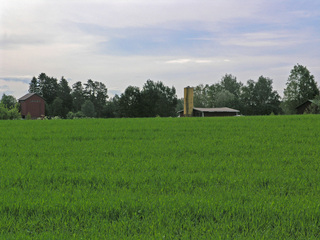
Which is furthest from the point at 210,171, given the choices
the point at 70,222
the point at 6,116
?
the point at 6,116

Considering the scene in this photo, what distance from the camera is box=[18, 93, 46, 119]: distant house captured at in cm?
9100

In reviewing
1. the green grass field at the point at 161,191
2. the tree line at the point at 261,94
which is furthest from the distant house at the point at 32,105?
the green grass field at the point at 161,191

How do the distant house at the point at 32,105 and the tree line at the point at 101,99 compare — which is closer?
the tree line at the point at 101,99

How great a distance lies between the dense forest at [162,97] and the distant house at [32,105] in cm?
554

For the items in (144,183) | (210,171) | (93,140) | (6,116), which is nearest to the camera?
(144,183)

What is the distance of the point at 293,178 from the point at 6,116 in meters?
36.2

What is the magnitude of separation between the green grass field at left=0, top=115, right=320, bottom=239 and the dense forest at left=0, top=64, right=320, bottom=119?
56.0 meters

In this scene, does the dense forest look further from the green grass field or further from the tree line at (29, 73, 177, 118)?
the green grass field

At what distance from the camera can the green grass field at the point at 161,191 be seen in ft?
13.7

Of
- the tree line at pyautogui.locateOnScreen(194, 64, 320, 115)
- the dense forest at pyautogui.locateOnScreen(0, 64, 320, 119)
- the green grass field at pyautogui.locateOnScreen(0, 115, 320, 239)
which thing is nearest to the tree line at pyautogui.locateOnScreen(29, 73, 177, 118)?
the dense forest at pyautogui.locateOnScreen(0, 64, 320, 119)

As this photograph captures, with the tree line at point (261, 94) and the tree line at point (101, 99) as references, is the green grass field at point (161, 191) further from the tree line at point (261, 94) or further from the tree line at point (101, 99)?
the tree line at point (261, 94)

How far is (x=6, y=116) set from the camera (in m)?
36.1

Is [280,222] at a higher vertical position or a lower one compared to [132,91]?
lower

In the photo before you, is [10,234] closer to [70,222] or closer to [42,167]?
[70,222]
